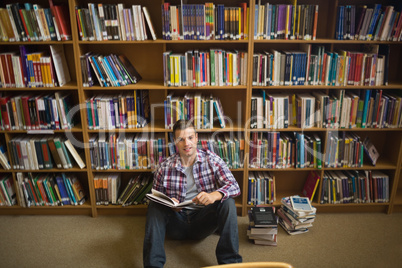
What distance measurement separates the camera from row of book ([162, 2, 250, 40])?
2707mm

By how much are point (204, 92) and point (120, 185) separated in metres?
1.22

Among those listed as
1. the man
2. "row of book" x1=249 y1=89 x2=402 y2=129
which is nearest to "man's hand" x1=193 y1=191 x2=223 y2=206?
the man

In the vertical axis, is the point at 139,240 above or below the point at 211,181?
below

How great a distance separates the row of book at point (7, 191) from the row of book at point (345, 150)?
9.51 ft

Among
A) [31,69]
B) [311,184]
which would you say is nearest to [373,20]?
[311,184]

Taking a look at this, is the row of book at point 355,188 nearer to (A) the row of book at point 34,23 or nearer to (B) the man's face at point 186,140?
(B) the man's face at point 186,140

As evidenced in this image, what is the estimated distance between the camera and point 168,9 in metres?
2.69

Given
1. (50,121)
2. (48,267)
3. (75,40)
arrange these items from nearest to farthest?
(48,267) → (75,40) → (50,121)

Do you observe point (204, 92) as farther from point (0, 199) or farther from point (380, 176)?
point (0, 199)

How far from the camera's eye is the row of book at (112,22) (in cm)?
272

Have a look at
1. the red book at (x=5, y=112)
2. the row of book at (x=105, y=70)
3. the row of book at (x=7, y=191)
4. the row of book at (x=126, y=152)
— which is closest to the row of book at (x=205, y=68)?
the row of book at (x=105, y=70)

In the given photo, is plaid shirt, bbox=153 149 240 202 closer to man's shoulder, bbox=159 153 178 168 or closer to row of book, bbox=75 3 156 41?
man's shoulder, bbox=159 153 178 168

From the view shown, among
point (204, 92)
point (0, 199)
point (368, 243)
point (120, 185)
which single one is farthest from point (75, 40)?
point (368, 243)

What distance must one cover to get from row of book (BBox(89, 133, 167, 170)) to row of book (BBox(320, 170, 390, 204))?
5.04 ft
